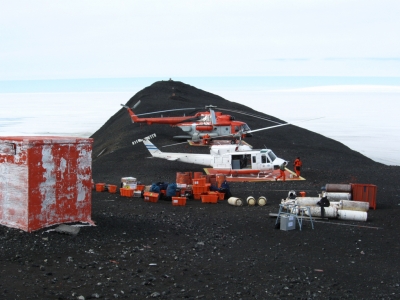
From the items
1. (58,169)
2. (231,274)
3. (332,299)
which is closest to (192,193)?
(58,169)

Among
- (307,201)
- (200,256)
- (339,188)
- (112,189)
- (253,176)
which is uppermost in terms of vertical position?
(253,176)

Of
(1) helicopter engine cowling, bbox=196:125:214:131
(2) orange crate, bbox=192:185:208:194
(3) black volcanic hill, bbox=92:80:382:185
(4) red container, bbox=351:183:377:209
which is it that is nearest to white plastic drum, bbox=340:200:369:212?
(4) red container, bbox=351:183:377:209

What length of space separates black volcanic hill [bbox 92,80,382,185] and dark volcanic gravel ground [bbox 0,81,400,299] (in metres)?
7.68

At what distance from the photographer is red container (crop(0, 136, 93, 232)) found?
1060 cm

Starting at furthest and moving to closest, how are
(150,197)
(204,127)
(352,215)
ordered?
(204,127) < (150,197) < (352,215)

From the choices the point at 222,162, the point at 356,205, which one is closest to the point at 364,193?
the point at 356,205

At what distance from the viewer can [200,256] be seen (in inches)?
403

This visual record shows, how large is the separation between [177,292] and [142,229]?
11.4 feet

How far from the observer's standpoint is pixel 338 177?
22172 millimetres

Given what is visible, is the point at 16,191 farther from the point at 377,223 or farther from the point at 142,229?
the point at 377,223

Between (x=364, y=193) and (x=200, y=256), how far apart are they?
6909 millimetres

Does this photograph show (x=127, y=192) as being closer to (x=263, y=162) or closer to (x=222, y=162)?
(x=222, y=162)

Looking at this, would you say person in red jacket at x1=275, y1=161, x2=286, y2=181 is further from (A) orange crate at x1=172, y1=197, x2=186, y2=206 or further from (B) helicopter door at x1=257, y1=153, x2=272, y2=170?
(A) orange crate at x1=172, y1=197, x2=186, y2=206

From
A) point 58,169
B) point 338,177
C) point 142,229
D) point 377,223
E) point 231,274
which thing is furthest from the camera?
point 338,177
